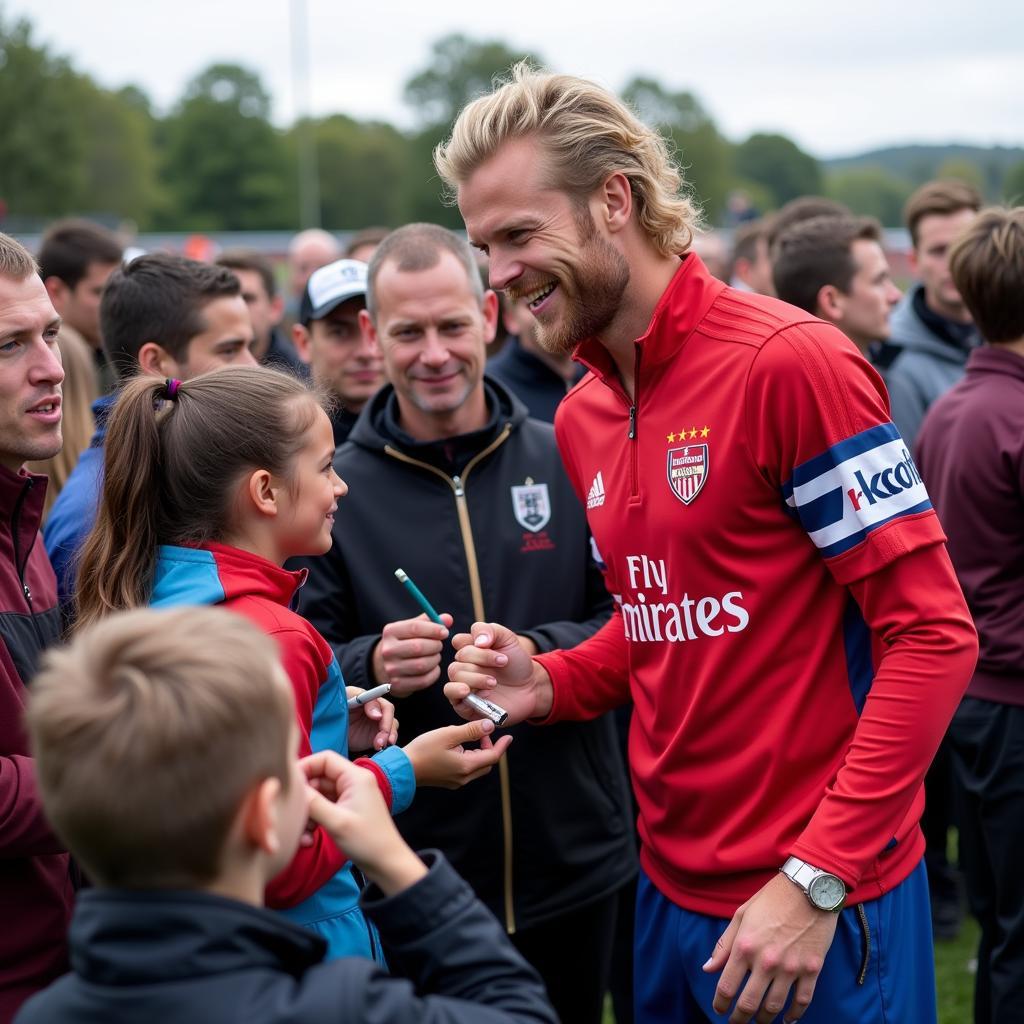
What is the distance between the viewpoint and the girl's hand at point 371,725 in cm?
287

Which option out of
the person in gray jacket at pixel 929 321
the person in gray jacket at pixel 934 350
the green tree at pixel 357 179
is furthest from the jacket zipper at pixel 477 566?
the green tree at pixel 357 179

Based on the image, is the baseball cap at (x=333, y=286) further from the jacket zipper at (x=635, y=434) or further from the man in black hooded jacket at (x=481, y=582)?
the jacket zipper at (x=635, y=434)

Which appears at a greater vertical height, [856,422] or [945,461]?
[856,422]

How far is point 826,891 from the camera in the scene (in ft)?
7.64

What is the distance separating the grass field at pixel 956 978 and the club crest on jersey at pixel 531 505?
2.54 m

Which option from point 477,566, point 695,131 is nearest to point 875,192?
point 695,131

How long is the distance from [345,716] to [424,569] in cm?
97

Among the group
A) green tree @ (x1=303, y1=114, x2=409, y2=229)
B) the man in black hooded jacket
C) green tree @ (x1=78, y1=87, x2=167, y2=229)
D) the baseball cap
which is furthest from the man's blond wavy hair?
green tree @ (x1=303, y1=114, x2=409, y2=229)

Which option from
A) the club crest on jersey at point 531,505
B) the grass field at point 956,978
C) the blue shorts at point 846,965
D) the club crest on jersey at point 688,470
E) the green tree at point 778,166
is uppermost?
the green tree at point 778,166

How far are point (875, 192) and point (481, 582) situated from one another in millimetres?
67539

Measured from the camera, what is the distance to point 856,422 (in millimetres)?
2391

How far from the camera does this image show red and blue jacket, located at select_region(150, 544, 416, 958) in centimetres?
234

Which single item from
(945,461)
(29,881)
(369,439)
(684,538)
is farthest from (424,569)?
(945,461)

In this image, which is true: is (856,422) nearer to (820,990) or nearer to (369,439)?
(820,990)
